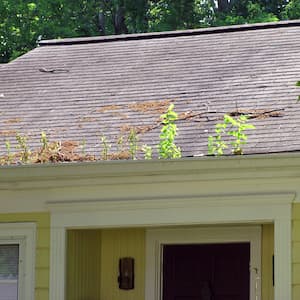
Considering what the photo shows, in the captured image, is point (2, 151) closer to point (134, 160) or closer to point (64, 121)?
point (64, 121)

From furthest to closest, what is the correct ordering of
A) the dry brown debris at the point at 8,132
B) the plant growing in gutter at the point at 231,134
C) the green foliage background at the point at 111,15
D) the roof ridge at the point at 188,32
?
the green foliage background at the point at 111,15 → the roof ridge at the point at 188,32 → the dry brown debris at the point at 8,132 → the plant growing in gutter at the point at 231,134

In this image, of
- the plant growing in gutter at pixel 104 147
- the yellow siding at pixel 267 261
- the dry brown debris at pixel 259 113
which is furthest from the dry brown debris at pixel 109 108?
the yellow siding at pixel 267 261

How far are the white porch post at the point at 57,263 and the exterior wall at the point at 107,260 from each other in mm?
407

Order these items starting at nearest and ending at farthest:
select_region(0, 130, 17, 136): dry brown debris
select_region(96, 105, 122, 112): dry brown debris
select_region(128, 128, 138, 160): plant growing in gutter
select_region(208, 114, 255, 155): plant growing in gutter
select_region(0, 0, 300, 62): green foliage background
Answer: select_region(208, 114, 255, 155): plant growing in gutter < select_region(128, 128, 138, 160): plant growing in gutter < select_region(0, 130, 17, 136): dry brown debris < select_region(96, 105, 122, 112): dry brown debris < select_region(0, 0, 300, 62): green foliage background

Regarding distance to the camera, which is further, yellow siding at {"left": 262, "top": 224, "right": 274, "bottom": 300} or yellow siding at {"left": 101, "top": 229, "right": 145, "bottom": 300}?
yellow siding at {"left": 101, "top": 229, "right": 145, "bottom": 300}

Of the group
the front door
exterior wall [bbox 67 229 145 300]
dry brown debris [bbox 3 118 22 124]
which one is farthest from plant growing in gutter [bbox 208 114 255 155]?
dry brown debris [bbox 3 118 22 124]

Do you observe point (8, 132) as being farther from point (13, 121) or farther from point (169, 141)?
point (169, 141)

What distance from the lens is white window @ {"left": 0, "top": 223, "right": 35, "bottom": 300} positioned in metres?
12.2

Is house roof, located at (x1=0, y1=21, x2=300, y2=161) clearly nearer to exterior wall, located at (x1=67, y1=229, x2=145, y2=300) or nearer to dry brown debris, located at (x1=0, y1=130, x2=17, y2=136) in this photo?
dry brown debris, located at (x1=0, y1=130, x2=17, y2=136)

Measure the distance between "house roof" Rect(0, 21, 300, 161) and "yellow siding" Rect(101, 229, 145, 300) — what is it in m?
1.04

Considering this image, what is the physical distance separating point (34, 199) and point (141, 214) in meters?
1.15

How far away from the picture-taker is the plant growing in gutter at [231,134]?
11898 millimetres

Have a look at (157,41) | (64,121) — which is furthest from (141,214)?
(157,41)

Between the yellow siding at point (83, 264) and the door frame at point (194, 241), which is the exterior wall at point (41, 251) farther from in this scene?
the door frame at point (194, 241)
